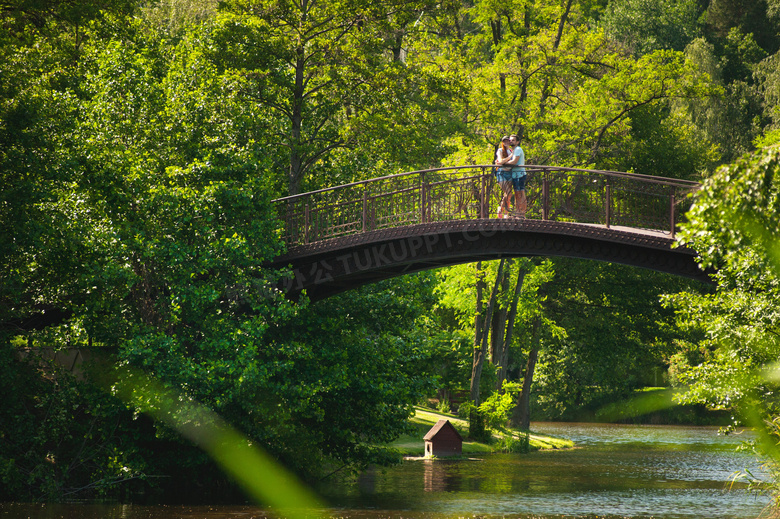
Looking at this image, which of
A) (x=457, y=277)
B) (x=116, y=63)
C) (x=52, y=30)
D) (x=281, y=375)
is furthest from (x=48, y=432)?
(x=457, y=277)

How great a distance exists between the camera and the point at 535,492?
2123cm

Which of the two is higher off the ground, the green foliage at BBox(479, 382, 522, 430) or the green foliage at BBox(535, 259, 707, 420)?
the green foliage at BBox(535, 259, 707, 420)

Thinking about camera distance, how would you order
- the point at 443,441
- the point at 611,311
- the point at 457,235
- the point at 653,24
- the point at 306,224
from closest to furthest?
the point at 457,235 < the point at 306,224 < the point at 443,441 < the point at 611,311 < the point at 653,24

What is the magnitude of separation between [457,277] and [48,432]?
20.2m

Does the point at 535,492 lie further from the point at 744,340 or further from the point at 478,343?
the point at 478,343

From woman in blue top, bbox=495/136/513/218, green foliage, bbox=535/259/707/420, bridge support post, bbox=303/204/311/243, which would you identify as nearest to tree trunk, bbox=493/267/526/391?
green foliage, bbox=535/259/707/420

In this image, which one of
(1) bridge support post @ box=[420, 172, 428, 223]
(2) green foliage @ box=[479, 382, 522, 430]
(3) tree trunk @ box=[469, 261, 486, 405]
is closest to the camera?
(1) bridge support post @ box=[420, 172, 428, 223]

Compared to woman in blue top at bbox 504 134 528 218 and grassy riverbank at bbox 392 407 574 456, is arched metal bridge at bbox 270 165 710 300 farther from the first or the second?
grassy riverbank at bbox 392 407 574 456

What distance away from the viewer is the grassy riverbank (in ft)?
102

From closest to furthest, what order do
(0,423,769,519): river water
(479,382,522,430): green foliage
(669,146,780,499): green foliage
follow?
Result: (669,146,780,499): green foliage < (0,423,769,519): river water < (479,382,522,430): green foliage

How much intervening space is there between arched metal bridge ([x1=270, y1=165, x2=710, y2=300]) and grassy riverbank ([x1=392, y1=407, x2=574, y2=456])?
28.3 ft

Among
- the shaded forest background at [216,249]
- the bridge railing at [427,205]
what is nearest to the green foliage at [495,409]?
the shaded forest background at [216,249]

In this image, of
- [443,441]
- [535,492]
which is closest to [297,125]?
[443,441]

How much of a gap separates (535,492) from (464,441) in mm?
11974
